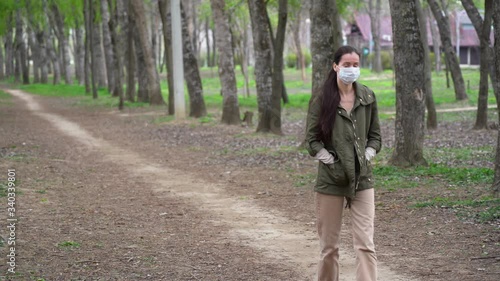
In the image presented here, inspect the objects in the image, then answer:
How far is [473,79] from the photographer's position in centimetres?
4416

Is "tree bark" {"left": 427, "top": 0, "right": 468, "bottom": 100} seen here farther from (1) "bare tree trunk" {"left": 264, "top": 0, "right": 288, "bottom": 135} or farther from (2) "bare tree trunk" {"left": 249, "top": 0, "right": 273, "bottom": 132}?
(1) "bare tree trunk" {"left": 264, "top": 0, "right": 288, "bottom": 135}

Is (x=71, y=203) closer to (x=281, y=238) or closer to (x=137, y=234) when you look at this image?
(x=137, y=234)

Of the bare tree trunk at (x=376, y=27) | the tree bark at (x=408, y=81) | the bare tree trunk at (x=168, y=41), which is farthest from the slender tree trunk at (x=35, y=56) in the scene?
the tree bark at (x=408, y=81)

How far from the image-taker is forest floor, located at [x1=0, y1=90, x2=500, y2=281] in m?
7.26

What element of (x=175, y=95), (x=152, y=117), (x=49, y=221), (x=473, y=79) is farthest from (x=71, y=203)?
(x=473, y=79)

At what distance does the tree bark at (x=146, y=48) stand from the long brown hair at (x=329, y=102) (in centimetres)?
2382

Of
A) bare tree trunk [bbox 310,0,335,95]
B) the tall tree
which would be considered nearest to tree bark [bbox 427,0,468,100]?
the tall tree

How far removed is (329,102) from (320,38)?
29.8 feet

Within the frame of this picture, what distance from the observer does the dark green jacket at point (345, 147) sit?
586 centimetres

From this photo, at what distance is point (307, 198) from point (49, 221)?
3.53 metres

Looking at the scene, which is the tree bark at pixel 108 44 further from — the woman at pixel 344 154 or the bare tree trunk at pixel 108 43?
the woman at pixel 344 154

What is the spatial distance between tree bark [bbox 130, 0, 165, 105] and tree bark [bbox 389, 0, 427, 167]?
17.9m

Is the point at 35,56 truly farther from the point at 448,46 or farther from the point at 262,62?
the point at 262,62

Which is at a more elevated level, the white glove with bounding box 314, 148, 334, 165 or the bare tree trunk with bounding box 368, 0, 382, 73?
the bare tree trunk with bounding box 368, 0, 382, 73
